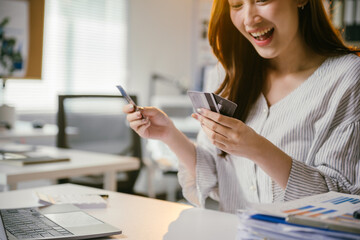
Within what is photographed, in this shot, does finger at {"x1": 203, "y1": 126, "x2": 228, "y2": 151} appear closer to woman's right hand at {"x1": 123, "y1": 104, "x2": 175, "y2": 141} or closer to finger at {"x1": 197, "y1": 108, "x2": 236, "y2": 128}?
finger at {"x1": 197, "y1": 108, "x2": 236, "y2": 128}

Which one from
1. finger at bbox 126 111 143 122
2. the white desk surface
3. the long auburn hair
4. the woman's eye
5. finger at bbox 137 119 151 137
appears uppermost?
the woman's eye

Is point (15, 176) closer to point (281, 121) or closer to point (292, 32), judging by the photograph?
point (281, 121)

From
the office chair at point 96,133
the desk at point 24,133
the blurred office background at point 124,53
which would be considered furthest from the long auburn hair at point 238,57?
the blurred office background at point 124,53

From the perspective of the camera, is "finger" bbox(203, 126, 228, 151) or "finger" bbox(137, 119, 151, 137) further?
"finger" bbox(137, 119, 151, 137)

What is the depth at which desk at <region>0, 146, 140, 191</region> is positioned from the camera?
161 centimetres

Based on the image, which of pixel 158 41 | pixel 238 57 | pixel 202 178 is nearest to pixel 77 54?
pixel 158 41

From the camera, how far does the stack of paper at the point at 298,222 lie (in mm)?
587

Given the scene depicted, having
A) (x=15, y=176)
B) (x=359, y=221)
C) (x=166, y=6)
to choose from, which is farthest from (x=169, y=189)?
(x=166, y=6)

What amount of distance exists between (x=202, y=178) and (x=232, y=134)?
38 centimetres

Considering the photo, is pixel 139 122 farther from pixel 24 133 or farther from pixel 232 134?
pixel 24 133

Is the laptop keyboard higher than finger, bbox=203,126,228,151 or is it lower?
lower

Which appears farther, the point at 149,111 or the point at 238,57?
the point at 238,57

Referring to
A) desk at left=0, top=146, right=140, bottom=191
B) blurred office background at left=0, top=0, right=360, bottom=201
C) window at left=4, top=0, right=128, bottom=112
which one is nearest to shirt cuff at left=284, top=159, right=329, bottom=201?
desk at left=0, top=146, right=140, bottom=191

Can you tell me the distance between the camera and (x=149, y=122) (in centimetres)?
127
